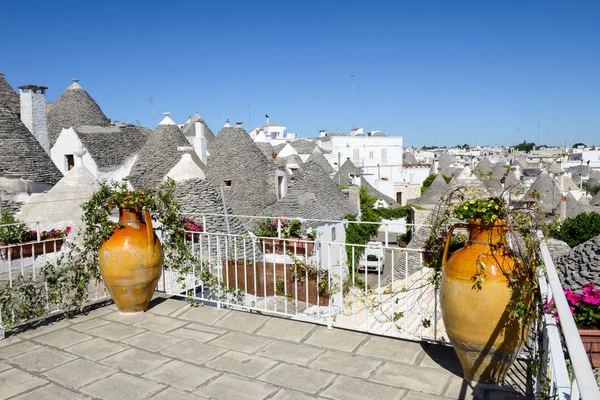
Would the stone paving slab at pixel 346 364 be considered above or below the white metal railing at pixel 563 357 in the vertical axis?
below

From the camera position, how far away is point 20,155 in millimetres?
16906

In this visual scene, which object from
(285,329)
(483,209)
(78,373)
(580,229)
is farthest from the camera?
(580,229)

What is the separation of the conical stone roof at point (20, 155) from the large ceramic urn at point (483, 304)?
53.8 feet

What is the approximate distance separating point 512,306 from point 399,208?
3601cm

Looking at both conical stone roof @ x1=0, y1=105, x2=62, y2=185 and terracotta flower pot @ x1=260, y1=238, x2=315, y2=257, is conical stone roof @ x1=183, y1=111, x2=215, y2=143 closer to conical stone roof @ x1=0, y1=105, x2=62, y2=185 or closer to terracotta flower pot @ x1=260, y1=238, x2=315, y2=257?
conical stone roof @ x1=0, y1=105, x2=62, y2=185

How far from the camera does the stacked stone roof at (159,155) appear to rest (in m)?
21.1

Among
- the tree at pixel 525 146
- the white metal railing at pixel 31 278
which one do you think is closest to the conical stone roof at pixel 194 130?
the white metal railing at pixel 31 278

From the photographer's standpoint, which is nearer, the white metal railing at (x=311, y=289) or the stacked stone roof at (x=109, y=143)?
the white metal railing at (x=311, y=289)

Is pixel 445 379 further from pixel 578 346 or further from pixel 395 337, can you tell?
pixel 578 346

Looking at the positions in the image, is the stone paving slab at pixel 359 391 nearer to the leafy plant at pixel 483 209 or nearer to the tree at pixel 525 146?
the leafy plant at pixel 483 209

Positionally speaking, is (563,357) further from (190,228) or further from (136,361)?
(190,228)

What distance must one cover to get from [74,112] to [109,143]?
376cm

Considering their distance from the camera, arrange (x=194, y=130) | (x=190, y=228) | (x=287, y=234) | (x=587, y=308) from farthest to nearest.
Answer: (x=194, y=130)
(x=287, y=234)
(x=190, y=228)
(x=587, y=308)

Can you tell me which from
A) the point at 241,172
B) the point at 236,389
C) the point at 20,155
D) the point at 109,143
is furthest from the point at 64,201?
the point at 236,389
